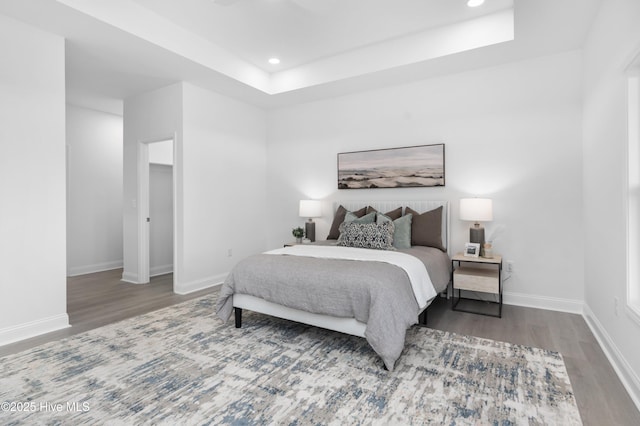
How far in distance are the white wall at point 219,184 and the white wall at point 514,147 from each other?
68.9 inches

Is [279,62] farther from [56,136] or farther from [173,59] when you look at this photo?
[56,136]

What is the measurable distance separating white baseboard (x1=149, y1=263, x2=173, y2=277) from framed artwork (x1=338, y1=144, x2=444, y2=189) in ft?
10.7

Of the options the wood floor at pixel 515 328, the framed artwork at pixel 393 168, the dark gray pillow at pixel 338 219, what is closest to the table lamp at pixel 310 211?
the dark gray pillow at pixel 338 219

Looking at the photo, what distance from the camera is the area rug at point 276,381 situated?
183cm

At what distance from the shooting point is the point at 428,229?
3941 millimetres

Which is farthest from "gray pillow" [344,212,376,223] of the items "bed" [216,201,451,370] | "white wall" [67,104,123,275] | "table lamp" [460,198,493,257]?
"white wall" [67,104,123,275]

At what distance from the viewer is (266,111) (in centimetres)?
572

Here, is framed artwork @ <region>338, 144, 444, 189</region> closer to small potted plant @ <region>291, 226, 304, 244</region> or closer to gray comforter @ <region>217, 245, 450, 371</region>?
small potted plant @ <region>291, 226, 304, 244</region>

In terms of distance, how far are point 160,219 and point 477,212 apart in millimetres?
4910

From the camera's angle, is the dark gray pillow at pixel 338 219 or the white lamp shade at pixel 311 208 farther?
the white lamp shade at pixel 311 208

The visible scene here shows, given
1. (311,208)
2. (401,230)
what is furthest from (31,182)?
(401,230)

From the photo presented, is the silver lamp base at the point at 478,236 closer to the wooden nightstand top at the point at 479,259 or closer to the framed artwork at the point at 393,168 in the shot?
the wooden nightstand top at the point at 479,259

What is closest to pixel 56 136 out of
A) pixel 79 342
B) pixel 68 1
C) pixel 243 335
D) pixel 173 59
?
pixel 68 1

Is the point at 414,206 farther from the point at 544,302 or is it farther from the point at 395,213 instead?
the point at 544,302
